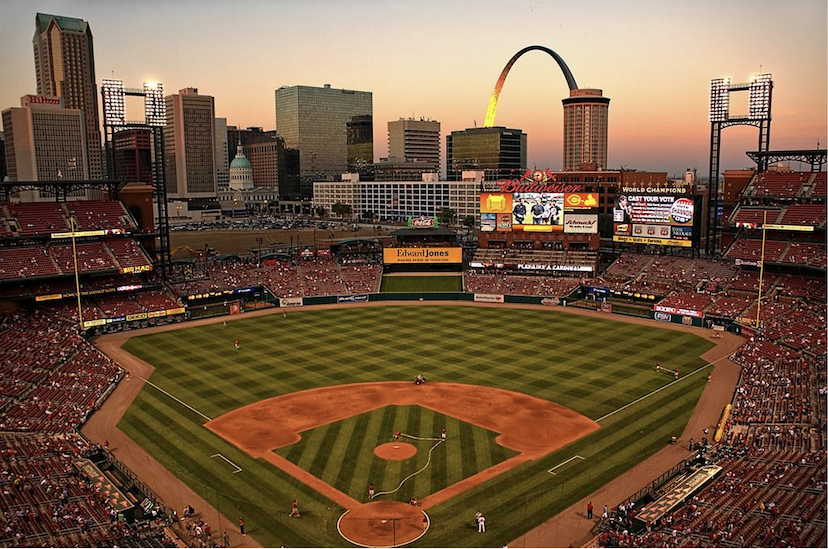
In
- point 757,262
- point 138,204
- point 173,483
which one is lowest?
point 173,483

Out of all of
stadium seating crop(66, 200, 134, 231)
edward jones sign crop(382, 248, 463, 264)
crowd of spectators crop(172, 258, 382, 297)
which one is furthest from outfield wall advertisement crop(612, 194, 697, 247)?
stadium seating crop(66, 200, 134, 231)

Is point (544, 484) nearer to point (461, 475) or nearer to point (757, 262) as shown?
point (461, 475)

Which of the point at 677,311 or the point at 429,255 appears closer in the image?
the point at 677,311

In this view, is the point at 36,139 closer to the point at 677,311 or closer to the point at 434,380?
the point at 434,380

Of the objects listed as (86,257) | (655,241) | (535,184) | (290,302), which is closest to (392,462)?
(290,302)

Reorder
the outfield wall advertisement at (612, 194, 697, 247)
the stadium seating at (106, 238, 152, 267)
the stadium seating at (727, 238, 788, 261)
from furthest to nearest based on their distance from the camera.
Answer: the outfield wall advertisement at (612, 194, 697, 247) < the stadium seating at (106, 238, 152, 267) < the stadium seating at (727, 238, 788, 261)

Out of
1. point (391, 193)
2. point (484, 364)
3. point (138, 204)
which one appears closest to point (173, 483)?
point (484, 364)

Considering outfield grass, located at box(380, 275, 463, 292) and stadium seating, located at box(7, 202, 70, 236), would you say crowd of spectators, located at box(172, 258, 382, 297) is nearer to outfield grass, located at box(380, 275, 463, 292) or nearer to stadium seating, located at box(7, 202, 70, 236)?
outfield grass, located at box(380, 275, 463, 292)
